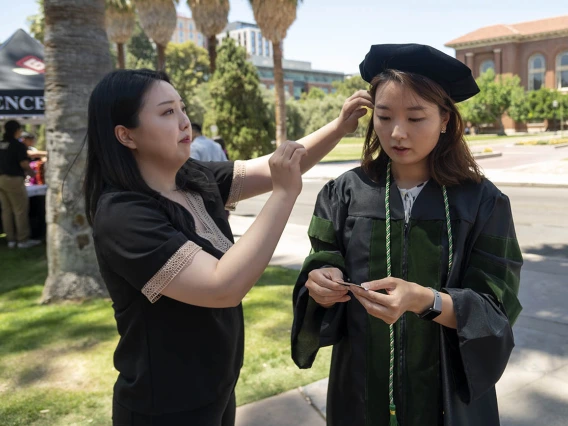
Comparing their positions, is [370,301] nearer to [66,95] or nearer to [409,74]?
[409,74]

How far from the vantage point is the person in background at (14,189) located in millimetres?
8172

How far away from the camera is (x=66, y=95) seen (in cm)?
517

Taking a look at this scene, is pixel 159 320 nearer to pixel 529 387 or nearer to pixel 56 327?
pixel 529 387

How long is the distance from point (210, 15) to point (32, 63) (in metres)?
15.2

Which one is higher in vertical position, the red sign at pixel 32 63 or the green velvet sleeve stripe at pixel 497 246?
the red sign at pixel 32 63

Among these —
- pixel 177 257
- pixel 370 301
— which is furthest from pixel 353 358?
pixel 177 257

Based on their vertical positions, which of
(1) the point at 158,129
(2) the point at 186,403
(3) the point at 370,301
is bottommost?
(2) the point at 186,403

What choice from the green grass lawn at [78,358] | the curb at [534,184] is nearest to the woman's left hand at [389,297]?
the green grass lawn at [78,358]

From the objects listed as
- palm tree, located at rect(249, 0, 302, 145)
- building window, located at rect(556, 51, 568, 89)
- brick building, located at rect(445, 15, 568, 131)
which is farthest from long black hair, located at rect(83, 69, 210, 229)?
building window, located at rect(556, 51, 568, 89)

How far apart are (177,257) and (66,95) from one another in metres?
4.24

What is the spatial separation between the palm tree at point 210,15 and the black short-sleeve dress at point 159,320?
2287 centimetres

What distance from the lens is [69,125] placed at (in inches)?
205

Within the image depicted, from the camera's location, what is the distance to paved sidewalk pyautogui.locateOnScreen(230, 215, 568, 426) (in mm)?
3148

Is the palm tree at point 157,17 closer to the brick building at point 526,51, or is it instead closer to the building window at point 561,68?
the brick building at point 526,51
